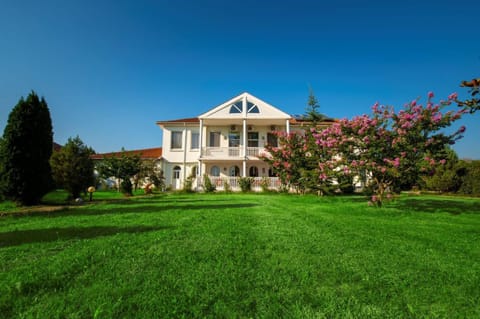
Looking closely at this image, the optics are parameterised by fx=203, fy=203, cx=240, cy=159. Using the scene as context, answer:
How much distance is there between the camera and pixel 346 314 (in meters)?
1.51

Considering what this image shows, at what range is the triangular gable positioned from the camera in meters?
17.2

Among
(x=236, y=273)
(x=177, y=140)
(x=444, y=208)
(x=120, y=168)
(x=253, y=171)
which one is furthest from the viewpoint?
(x=177, y=140)

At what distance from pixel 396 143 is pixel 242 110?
493 inches

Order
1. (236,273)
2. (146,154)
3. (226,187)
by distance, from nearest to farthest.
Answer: (236,273)
(226,187)
(146,154)

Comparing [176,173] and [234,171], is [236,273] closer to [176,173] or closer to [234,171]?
[234,171]

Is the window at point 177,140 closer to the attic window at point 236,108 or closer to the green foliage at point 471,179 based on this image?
the attic window at point 236,108

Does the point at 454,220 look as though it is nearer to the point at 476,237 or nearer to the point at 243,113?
the point at 476,237

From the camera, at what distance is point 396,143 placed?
20.8 ft

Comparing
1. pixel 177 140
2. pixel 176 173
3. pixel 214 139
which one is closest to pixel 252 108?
pixel 214 139

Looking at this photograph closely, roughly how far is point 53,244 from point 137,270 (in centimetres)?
193

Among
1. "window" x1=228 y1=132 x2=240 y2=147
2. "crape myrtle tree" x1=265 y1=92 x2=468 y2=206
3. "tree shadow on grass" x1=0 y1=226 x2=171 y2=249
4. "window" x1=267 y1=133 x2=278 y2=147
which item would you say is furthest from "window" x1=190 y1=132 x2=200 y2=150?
"tree shadow on grass" x1=0 y1=226 x2=171 y2=249

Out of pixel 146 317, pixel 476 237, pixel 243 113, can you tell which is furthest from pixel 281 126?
pixel 146 317

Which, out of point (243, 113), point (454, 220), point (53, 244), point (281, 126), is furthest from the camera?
point (281, 126)

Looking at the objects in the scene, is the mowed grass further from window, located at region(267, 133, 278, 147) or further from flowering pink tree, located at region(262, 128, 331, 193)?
window, located at region(267, 133, 278, 147)
